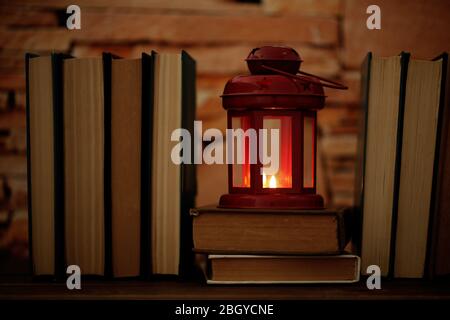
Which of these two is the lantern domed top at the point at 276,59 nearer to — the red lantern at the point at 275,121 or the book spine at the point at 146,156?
the red lantern at the point at 275,121

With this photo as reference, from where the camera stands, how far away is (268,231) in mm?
1073

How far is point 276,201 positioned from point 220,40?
1.41 ft

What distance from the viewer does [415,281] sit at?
1127mm

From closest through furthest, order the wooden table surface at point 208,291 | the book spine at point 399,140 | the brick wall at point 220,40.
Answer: the wooden table surface at point 208,291 → the book spine at point 399,140 → the brick wall at point 220,40

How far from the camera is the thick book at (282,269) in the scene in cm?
108

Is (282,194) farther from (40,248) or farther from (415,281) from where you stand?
(40,248)

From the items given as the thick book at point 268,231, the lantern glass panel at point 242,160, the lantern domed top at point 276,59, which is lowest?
the thick book at point 268,231

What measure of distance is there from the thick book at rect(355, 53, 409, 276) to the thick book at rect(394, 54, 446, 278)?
14mm

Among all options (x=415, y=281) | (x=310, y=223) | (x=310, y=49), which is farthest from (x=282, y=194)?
(x=310, y=49)

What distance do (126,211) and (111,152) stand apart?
102 mm

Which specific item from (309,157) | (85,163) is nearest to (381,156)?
(309,157)

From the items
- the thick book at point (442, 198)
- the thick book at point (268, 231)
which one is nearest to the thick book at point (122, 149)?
the thick book at point (268, 231)

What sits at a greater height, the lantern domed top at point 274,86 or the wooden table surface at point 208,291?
the lantern domed top at point 274,86

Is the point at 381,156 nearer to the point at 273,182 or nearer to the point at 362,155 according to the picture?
the point at 362,155
